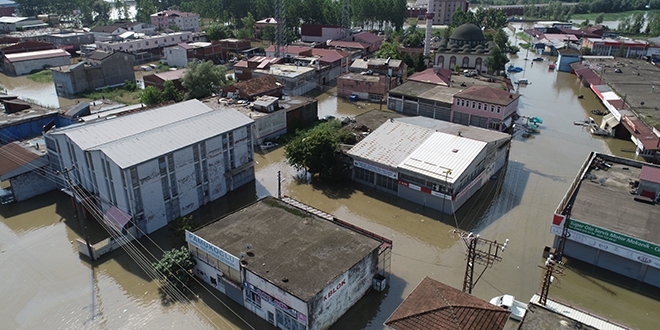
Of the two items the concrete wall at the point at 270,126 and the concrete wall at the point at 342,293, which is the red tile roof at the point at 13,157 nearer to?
the concrete wall at the point at 270,126

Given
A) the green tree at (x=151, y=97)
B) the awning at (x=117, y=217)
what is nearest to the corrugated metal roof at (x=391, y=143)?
the awning at (x=117, y=217)

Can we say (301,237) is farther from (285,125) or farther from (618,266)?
(285,125)

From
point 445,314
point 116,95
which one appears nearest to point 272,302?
point 445,314

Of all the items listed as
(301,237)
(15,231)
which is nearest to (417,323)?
(301,237)

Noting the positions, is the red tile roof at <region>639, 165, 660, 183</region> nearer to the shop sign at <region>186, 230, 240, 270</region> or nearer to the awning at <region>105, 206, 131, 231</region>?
the shop sign at <region>186, 230, 240, 270</region>

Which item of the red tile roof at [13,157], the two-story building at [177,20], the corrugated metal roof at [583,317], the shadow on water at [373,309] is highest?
the two-story building at [177,20]
